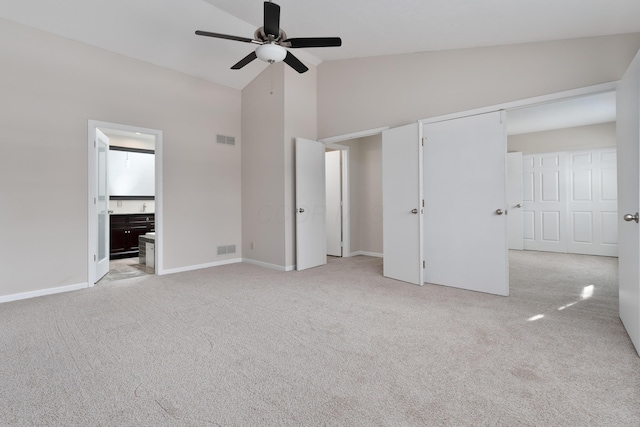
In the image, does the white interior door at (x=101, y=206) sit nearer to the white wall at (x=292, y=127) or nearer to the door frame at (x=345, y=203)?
the white wall at (x=292, y=127)

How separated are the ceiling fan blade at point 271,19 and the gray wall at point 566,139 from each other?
20.9ft

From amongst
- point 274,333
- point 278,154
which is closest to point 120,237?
point 278,154

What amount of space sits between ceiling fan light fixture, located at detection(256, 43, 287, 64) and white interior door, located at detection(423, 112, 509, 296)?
2.01 m

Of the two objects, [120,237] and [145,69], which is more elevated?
[145,69]

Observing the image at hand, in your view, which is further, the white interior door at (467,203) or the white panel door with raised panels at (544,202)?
the white panel door with raised panels at (544,202)

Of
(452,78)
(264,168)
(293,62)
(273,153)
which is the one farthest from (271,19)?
(264,168)

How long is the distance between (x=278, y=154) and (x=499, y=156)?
118 inches

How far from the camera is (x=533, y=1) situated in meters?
2.45

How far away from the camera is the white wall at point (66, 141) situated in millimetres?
3275

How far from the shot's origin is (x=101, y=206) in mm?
4242

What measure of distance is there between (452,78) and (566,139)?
4.46m

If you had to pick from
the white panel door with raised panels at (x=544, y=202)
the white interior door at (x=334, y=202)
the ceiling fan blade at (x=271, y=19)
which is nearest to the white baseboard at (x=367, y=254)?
the white interior door at (x=334, y=202)

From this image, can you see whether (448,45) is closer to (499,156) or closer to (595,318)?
(499,156)

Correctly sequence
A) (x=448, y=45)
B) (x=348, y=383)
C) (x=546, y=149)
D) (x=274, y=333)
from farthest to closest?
(x=546, y=149) < (x=448, y=45) < (x=274, y=333) < (x=348, y=383)
